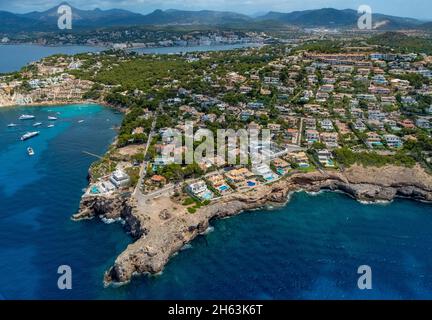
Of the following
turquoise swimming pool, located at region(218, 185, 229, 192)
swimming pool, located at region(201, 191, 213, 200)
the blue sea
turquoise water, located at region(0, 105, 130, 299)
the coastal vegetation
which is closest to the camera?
the blue sea

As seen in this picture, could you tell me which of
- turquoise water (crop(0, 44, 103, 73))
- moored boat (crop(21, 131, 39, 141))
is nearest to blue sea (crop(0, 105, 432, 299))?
moored boat (crop(21, 131, 39, 141))

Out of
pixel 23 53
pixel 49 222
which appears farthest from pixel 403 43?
pixel 23 53

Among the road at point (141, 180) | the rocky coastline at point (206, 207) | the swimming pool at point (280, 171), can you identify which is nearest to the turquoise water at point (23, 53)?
the road at point (141, 180)

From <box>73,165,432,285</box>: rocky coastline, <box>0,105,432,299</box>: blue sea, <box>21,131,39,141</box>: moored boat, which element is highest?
<box>21,131,39,141</box>: moored boat

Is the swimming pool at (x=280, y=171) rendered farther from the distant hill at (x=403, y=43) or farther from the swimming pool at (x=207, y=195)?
the distant hill at (x=403, y=43)

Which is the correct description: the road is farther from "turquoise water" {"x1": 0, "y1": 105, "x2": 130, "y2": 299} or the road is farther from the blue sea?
"turquoise water" {"x1": 0, "y1": 105, "x2": 130, "y2": 299}

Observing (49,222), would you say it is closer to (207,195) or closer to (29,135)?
(207,195)

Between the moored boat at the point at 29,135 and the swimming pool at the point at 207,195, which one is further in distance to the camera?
the moored boat at the point at 29,135
